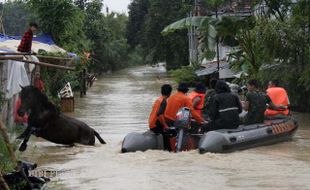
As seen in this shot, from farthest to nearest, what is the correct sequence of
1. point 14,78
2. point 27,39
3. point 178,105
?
point 14,78 → point 27,39 → point 178,105

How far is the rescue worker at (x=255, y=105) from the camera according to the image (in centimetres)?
1523

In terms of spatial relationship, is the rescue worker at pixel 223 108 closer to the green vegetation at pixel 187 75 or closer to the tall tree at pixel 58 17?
the tall tree at pixel 58 17

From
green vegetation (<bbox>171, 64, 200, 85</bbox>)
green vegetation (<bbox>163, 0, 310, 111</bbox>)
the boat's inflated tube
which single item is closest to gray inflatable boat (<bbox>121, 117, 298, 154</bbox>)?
the boat's inflated tube

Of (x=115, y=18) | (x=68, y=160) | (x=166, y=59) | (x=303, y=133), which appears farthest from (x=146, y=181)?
(x=115, y=18)

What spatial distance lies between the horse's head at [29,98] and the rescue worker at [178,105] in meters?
2.85

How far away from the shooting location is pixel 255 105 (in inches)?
599

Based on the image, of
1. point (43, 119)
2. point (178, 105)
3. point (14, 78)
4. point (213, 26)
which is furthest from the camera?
point (213, 26)

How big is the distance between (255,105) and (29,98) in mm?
5240

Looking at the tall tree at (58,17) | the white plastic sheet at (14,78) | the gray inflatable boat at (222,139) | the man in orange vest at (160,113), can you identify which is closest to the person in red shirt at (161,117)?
the man in orange vest at (160,113)

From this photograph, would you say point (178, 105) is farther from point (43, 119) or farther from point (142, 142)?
point (43, 119)

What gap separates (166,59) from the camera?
68.7 m

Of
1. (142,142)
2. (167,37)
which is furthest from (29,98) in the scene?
(167,37)

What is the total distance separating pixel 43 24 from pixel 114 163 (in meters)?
17.6

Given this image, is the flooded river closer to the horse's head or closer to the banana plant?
the horse's head
